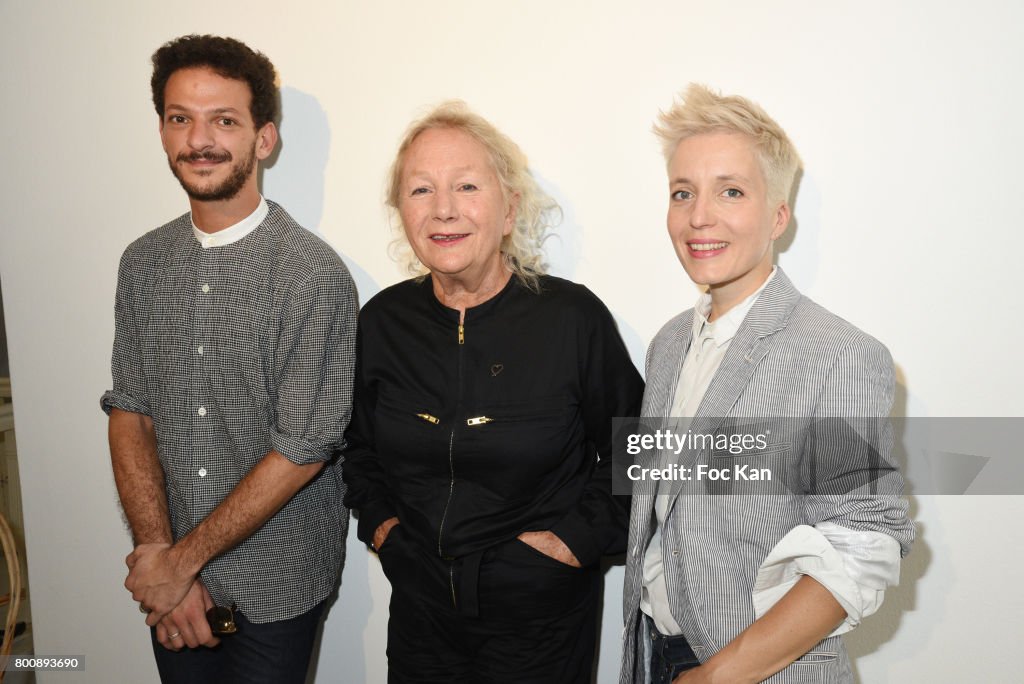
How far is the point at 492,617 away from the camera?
1.93 meters

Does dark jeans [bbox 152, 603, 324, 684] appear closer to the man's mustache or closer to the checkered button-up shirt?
the checkered button-up shirt

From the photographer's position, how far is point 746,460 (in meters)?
1.53

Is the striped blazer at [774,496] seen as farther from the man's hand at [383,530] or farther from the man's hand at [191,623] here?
the man's hand at [191,623]

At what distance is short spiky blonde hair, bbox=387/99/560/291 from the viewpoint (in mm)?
1992

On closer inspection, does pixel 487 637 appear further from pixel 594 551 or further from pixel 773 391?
pixel 773 391

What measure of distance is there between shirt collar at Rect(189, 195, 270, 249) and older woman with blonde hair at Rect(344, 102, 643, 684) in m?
0.43

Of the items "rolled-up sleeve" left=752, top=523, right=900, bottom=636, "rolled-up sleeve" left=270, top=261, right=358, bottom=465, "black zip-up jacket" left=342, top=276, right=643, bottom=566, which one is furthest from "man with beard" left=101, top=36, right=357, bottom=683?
"rolled-up sleeve" left=752, top=523, right=900, bottom=636

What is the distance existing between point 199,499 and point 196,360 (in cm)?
37

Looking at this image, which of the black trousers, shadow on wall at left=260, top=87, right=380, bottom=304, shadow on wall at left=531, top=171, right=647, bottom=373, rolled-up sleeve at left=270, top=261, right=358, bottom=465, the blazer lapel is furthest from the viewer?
shadow on wall at left=260, top=87, right=380, bottom=304

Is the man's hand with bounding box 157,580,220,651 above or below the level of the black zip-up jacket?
below

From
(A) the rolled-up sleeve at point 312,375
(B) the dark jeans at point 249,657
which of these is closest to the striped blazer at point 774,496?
(A) the rolled-up sleeve at point 312,375

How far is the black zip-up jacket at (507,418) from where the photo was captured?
1913 millimetres

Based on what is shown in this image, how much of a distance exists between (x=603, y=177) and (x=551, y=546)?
1015mm

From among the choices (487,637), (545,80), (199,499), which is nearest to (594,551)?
(487,637)
